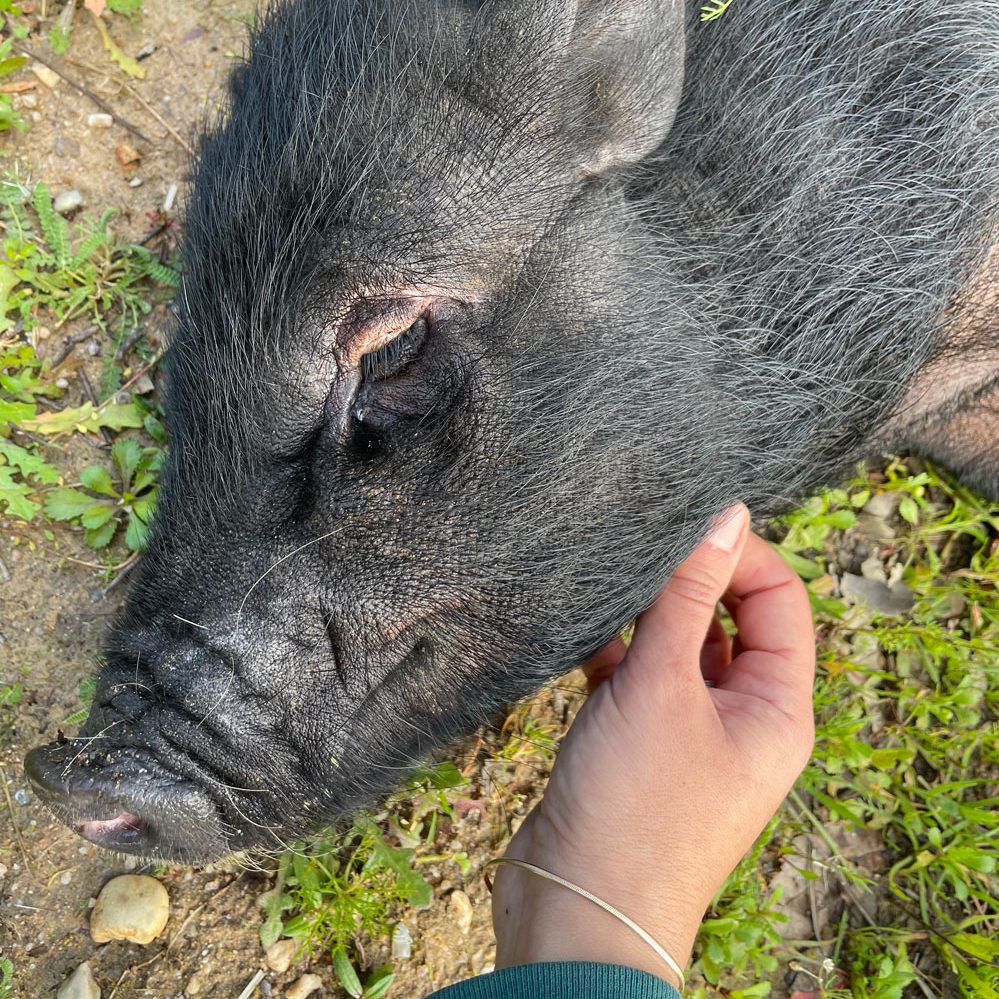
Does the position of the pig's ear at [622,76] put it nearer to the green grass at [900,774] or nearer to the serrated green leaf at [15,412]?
the green grass at [900,774]

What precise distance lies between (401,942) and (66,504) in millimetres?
1837

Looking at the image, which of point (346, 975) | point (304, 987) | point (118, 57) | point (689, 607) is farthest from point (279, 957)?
point (118, 57)

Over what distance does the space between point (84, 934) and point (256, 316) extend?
81.4 inches

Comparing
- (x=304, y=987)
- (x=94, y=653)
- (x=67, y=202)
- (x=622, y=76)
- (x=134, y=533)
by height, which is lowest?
(x=304, y=987)

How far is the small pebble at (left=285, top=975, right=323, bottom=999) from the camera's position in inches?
107

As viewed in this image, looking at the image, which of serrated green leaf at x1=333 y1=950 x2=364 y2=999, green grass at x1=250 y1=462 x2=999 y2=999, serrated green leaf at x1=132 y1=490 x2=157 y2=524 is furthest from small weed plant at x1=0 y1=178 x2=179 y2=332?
serrated green leaf at x1=333 y1=950 x2=364 y2=999

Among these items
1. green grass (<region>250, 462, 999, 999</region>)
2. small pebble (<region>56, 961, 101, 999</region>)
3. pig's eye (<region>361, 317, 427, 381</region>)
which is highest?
pig's eye (<region>361, 317, 427, 381</region>)

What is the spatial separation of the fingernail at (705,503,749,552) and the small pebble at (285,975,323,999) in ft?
6.15

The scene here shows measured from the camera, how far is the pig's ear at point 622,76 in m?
1.93

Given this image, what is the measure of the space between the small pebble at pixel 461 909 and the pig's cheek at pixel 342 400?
177cm

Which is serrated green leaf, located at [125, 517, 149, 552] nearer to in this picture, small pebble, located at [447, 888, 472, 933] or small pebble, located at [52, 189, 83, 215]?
small pebble, located at [52, 189, 83, 215]

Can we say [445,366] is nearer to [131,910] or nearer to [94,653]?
[94,653]

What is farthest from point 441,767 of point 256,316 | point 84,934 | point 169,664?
point 256,316

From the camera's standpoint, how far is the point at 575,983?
175 centimetres
